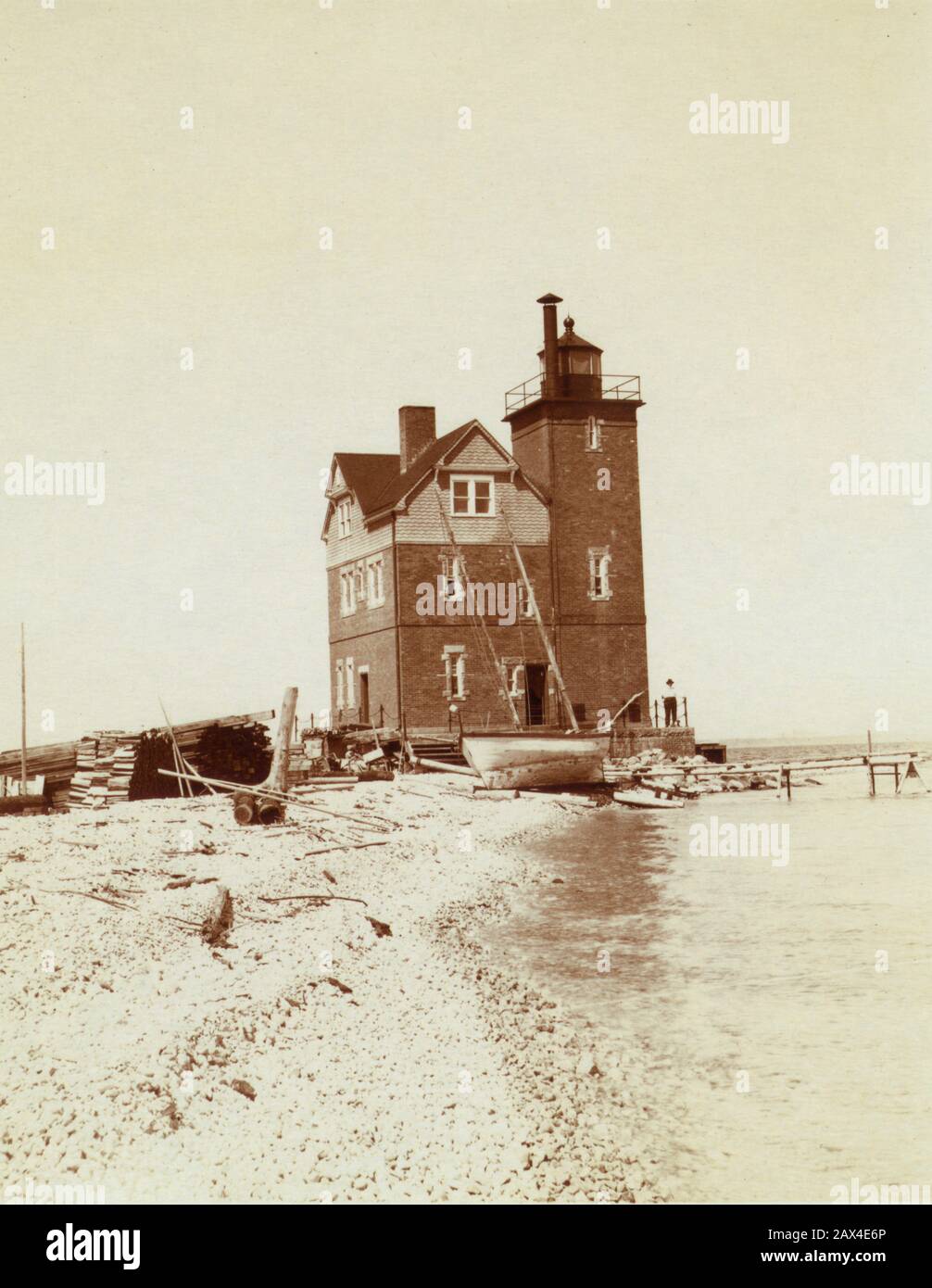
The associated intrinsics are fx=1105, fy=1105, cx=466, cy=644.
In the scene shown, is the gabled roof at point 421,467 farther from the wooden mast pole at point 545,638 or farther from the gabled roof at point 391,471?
the wooden mast pole at point 545,638

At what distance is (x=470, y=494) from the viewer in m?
32.9

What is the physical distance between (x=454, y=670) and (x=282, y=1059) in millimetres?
24508

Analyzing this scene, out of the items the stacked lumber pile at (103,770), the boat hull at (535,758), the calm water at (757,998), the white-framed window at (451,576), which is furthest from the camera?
the white-framed window at (451,576)

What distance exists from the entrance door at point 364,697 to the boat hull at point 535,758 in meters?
6.02

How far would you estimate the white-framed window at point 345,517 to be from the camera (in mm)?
34375

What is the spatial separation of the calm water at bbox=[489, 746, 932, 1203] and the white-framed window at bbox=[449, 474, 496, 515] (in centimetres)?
1414

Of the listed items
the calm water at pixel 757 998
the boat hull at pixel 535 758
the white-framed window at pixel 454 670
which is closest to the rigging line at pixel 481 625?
the white-framed window at pixel 454 670

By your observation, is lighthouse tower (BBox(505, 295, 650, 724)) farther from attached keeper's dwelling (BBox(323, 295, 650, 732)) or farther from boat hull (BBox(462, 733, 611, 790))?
boat hull (BBox(462, 733, 611, 790))

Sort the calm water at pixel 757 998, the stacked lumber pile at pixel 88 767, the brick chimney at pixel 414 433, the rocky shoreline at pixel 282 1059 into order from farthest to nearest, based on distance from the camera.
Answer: the brick chimney at pixel 414 433, the stacked lumber pile at pixel 88 767, the calm water at pixel 757 998, the rocky shoreline at pixel 282 1059

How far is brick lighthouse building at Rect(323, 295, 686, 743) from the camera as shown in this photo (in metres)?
31.9

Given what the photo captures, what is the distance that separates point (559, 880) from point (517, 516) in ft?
59.2
